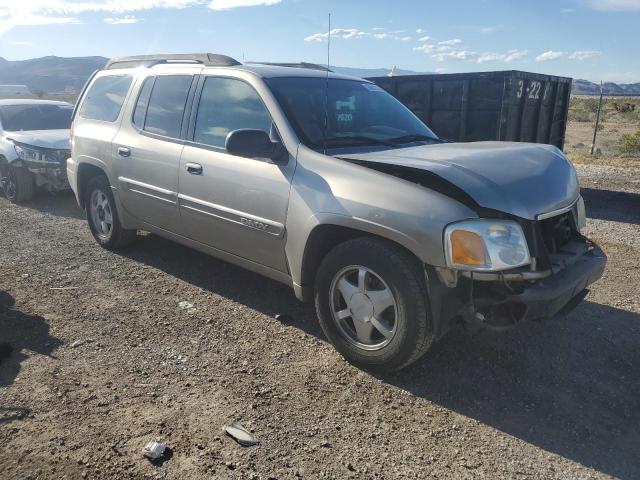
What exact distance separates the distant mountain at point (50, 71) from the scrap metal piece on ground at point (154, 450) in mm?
116275

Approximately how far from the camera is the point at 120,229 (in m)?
5.58

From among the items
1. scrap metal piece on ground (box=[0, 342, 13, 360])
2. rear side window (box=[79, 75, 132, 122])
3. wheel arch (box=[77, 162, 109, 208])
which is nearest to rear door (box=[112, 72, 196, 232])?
rear side window (box=[79, 75, 132, 122])

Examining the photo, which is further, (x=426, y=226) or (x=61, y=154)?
(x=61, y=154)

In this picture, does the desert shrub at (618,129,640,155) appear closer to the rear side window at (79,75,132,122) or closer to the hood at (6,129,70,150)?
the hood at (6,129,70,150)

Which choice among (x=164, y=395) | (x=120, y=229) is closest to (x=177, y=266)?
(x=120, y=229)

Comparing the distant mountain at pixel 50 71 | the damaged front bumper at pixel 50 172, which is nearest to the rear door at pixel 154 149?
the damaged front bumper at pixel 50 172

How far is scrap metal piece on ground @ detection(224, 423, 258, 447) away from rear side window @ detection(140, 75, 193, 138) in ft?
8.60

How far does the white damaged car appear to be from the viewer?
8.27 meters

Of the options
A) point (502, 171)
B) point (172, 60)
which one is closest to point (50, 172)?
point (172, 60)

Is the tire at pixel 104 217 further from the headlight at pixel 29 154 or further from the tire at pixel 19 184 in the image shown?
the tire at pixel 19 184

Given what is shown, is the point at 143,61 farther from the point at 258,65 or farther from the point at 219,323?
the point at 219,323

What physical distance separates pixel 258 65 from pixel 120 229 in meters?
2.38

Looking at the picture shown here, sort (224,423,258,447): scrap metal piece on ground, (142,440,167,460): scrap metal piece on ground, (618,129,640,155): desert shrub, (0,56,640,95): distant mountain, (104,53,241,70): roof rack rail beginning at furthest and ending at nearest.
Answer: (0,56,640,95): distant mountain → (618,129,640,155): desert shrub → (104,53,241,70): roof rack rail → (224,423,258,447): scrap metal piece on ground → (142,440,167,460): scrap metal piece on ground

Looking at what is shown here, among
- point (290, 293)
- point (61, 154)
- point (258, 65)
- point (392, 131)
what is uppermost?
point (258, 65)
